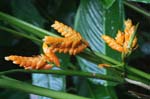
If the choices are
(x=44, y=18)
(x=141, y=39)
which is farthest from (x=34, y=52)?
(x=141, y=39)

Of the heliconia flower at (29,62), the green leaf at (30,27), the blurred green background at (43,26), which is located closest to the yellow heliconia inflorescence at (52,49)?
the heliconia flower at (29,62)

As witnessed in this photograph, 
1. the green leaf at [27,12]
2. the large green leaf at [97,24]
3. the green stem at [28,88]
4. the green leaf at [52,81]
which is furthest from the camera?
the green leaf at [27,12]

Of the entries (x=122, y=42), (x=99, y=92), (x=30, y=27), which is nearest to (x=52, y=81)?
(x=99, y=92)

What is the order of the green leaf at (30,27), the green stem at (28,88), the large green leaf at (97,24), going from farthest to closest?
the large green leaf at (97,24), the green leaf at (30,27), the green stem at (28,88)

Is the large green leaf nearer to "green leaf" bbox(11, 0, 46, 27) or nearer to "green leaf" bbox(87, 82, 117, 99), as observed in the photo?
"green leaf" bbox(87, 82, 117, 99)

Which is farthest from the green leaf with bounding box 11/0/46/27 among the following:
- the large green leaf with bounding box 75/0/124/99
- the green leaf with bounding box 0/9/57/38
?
the green leaf with bounding box 0/9/57/38

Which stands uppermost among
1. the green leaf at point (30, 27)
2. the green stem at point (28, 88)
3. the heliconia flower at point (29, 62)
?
the green leaf at point (30, 27)

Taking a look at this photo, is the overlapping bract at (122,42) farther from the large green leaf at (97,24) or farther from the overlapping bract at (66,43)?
the large green leaf at (97,24)

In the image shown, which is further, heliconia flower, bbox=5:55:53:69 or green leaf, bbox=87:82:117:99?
green leaf, bbox=87:82:117:99

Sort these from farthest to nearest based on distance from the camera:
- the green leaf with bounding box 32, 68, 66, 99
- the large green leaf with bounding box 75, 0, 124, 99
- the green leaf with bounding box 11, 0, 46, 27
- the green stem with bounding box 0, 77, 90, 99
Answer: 1. the green leaf with bounding box 11, 0, 46, 27
2. the green leaf with bounding box 32, 68, 66, 99
3. the large green leaf with bounding box 75, 0, 124, 99
4. the green stem with bounding box 0, 77, 90, 99

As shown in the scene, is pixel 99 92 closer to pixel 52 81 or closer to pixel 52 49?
pixel 52 81
